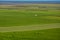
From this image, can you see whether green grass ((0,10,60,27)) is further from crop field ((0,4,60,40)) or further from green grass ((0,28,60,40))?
green grass ((0,28,60,40))

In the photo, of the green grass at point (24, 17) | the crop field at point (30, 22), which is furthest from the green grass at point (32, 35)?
the green grass at point (24, 17)

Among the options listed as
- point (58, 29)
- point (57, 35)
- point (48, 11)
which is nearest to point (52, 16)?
point (48, 11)

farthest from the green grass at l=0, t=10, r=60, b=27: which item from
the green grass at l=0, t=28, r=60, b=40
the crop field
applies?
the green grass at l=0, t=28, r=60, b=40

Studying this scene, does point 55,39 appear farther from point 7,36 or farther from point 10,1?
point 10,1

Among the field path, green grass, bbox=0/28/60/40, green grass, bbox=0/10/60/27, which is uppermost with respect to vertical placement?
green grass, bbox=0/10/60/27

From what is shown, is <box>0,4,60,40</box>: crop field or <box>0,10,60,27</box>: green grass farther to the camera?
<box>0,10,60,27</box>: green grass

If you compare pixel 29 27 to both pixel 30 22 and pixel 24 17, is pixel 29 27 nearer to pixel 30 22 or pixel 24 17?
pixel 30 22

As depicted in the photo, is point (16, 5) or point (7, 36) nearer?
point (7, 36)

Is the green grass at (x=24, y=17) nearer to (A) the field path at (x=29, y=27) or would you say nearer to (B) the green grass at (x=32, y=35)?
(A) the field path at (x=29, y=27)
